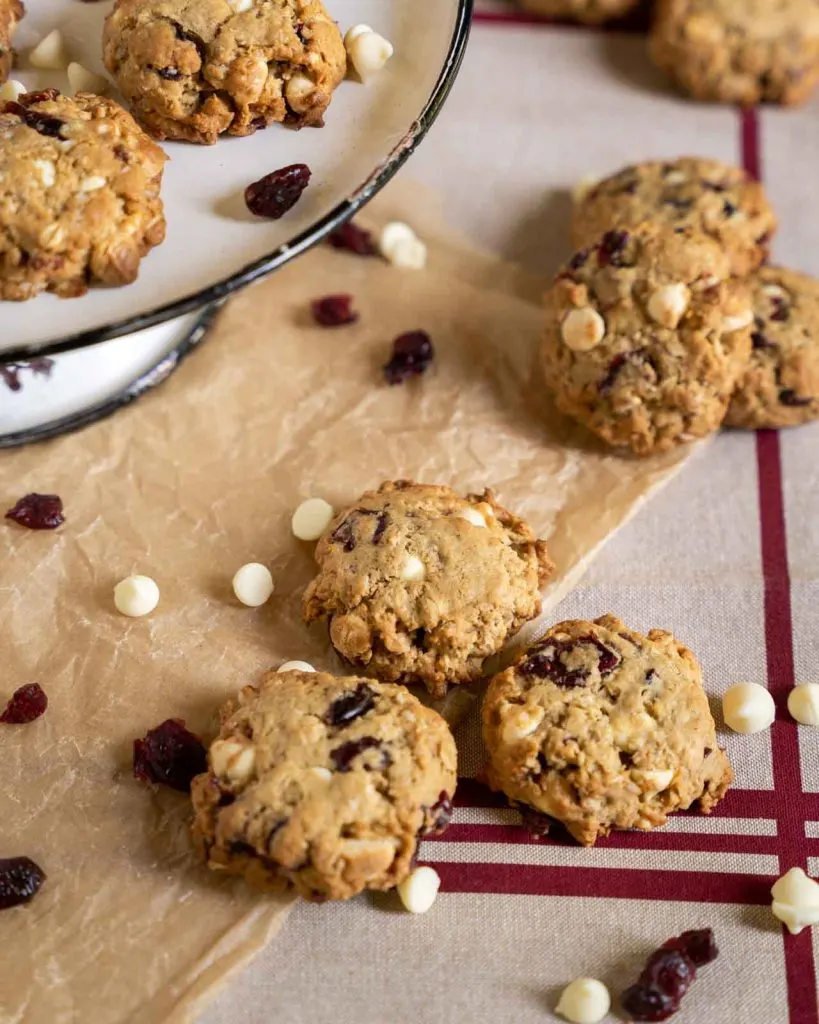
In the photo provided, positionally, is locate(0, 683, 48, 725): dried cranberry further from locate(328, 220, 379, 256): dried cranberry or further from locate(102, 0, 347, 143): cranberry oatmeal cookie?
locate(328, 220, 379, 256): dried cranberry

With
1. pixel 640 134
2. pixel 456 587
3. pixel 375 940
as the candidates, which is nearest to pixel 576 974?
pixel 375 940

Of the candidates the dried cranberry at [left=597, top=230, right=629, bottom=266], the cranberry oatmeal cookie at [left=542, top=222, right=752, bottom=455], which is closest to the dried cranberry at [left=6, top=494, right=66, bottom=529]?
the cranberry oatmeal cookie at [left=542, top=222, right=752, bottom=455]

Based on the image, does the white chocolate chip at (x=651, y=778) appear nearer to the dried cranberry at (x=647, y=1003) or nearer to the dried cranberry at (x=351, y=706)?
the dried cranberry at (x=647, y=1003)

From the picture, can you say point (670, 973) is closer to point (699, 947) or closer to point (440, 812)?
point (699, 947)

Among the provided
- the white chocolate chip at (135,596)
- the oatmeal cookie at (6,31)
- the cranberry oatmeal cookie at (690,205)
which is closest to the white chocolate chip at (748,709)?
the cranberry oatmeal cookie at (690,205)

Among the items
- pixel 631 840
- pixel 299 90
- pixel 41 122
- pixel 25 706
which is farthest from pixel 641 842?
pixel 41 122

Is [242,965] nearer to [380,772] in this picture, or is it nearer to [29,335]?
[380,772]
